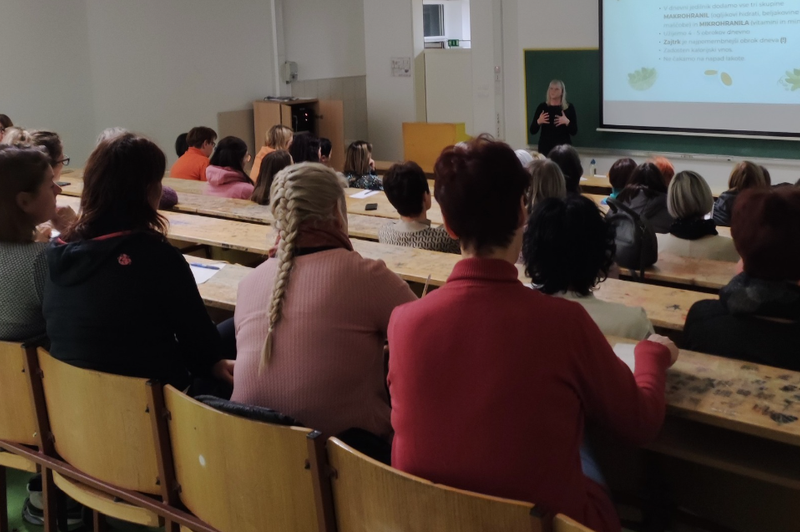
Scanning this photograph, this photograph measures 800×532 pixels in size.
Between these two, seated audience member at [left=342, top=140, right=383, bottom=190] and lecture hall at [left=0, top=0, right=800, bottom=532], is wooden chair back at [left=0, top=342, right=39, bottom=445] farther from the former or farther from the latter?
seated audience member at [left=342, top=140, right=383, bottom=190]

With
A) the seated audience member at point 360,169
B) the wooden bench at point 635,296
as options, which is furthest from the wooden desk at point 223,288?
the seated audience member at point 360,169

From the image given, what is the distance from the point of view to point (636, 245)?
3.21m

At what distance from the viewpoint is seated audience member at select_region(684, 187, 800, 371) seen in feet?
6.27

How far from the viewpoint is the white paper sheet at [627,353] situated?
5.82 feet

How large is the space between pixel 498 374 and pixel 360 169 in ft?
15.2

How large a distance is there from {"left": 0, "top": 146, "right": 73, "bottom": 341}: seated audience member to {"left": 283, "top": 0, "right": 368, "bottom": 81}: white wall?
7.23m

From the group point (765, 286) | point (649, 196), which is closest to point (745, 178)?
point (649, 196)

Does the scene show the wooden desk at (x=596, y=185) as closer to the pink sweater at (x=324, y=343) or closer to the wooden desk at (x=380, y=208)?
the wooden desk at (x=380, y=208)

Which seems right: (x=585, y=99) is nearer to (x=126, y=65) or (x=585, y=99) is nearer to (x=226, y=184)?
(x=226, y=184)

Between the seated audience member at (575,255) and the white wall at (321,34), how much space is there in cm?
782

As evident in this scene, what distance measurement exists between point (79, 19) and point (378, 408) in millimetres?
6705

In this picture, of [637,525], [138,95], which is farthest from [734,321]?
[138,95]

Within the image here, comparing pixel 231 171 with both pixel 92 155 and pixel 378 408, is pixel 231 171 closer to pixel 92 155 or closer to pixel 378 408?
pixel 92 155

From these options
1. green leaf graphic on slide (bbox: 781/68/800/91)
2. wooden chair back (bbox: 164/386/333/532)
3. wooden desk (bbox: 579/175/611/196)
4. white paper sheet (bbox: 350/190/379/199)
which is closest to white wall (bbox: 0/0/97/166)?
white paper sheet (bbox: 350/190/379/199)
